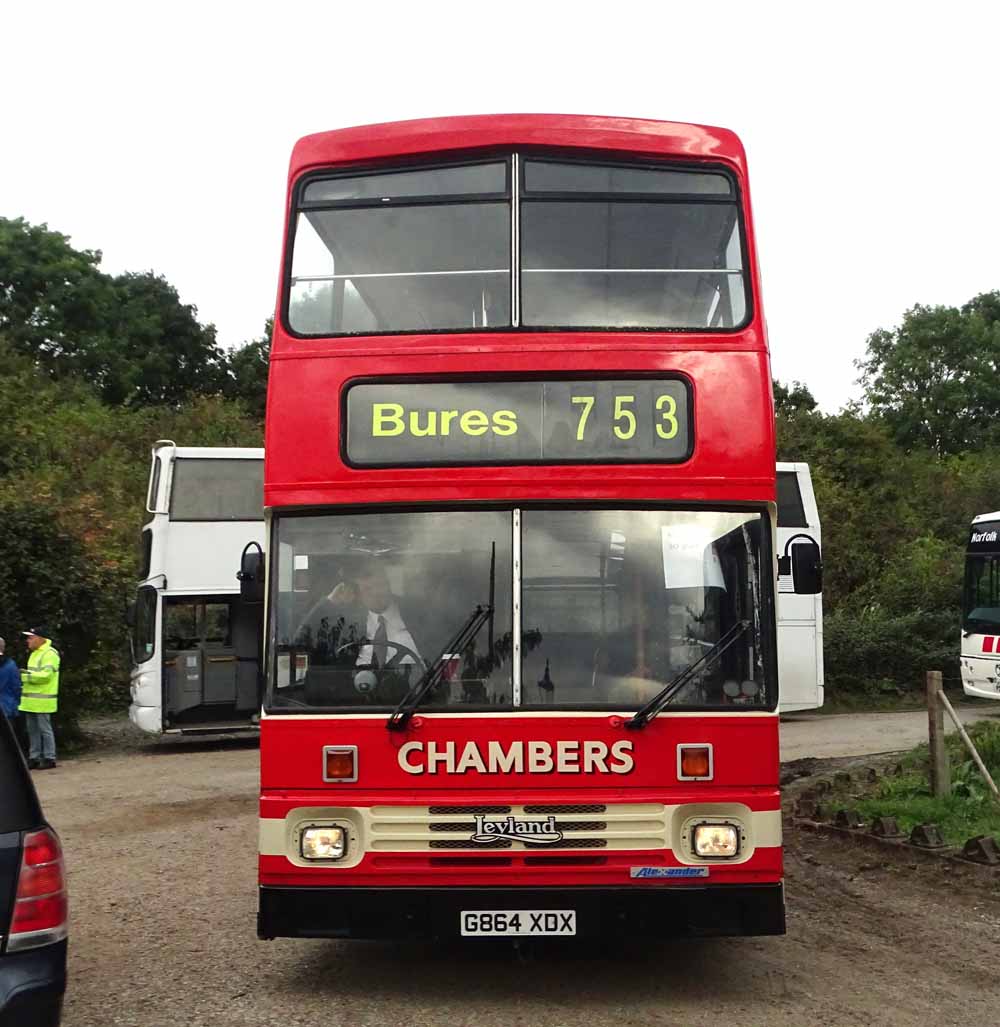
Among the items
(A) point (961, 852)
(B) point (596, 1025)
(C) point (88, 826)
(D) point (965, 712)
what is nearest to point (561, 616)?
(B) point (596, 1025)

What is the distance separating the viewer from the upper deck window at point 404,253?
303 inches

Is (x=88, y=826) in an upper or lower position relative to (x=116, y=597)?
lower

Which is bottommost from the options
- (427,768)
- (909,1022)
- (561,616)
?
(909,1022)

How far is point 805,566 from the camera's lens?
7750mm

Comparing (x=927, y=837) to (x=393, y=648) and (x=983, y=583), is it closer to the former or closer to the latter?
(x=393, y=648)

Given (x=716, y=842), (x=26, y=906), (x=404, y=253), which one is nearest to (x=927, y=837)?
(x=716, y=842)

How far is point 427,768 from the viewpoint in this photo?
703cm

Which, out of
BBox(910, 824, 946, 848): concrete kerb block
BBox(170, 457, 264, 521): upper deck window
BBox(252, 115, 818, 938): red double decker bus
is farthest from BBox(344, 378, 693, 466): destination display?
BBox(170, 457, 264, 521): upper deck window

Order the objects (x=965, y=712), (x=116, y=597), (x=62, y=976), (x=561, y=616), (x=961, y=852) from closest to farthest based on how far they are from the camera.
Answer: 1. (x=62, y=976)
2. (x=561, y=616)
3. (x=961, y=852)
4. (x=116, y=597)
5. (x=965, y=712)

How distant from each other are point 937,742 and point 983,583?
13.2m

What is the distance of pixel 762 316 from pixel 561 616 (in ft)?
6.18

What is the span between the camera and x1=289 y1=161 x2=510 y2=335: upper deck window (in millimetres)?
7707

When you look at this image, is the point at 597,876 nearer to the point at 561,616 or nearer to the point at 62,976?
the point at 561,616

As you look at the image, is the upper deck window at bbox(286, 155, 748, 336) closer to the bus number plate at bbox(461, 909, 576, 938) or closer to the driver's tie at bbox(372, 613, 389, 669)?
the driver's tie at bbox(372, 613, 389, 669)
